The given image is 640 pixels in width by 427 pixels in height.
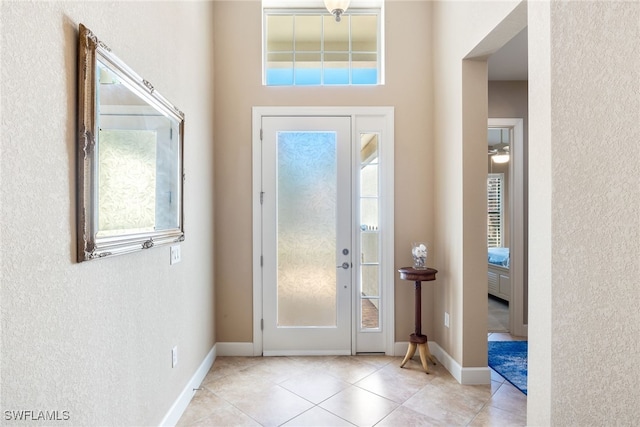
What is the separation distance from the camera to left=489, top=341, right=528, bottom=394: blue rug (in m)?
2.70

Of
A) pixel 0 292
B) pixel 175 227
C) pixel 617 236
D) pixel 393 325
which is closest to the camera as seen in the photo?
pixel 0 292

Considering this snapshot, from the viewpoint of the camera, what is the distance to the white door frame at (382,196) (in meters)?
3.14

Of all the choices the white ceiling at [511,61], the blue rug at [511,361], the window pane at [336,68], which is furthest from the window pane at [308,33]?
the blue rug at [511,361]

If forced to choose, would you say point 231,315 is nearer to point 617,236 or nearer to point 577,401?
point 577,401

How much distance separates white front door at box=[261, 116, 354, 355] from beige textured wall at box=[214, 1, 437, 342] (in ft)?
0.64

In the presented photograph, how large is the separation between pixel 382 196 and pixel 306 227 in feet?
2.52

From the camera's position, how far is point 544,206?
1.52 metres

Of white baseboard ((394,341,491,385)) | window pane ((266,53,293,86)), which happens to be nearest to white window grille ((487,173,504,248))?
white baseboard ((394,341,491,385))

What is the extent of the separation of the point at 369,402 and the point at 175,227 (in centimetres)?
175

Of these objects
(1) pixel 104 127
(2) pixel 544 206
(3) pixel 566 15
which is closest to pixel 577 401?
(2) pixel 544 206

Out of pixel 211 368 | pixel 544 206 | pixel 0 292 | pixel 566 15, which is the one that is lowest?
pixel 211 368

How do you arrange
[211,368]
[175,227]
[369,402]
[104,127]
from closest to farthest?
[104,127], [175,227], [369,402], [211,368]

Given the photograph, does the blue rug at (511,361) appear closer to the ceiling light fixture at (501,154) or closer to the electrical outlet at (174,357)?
the electrical outlet at (174,357)

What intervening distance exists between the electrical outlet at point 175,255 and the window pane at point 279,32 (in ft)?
7.11
